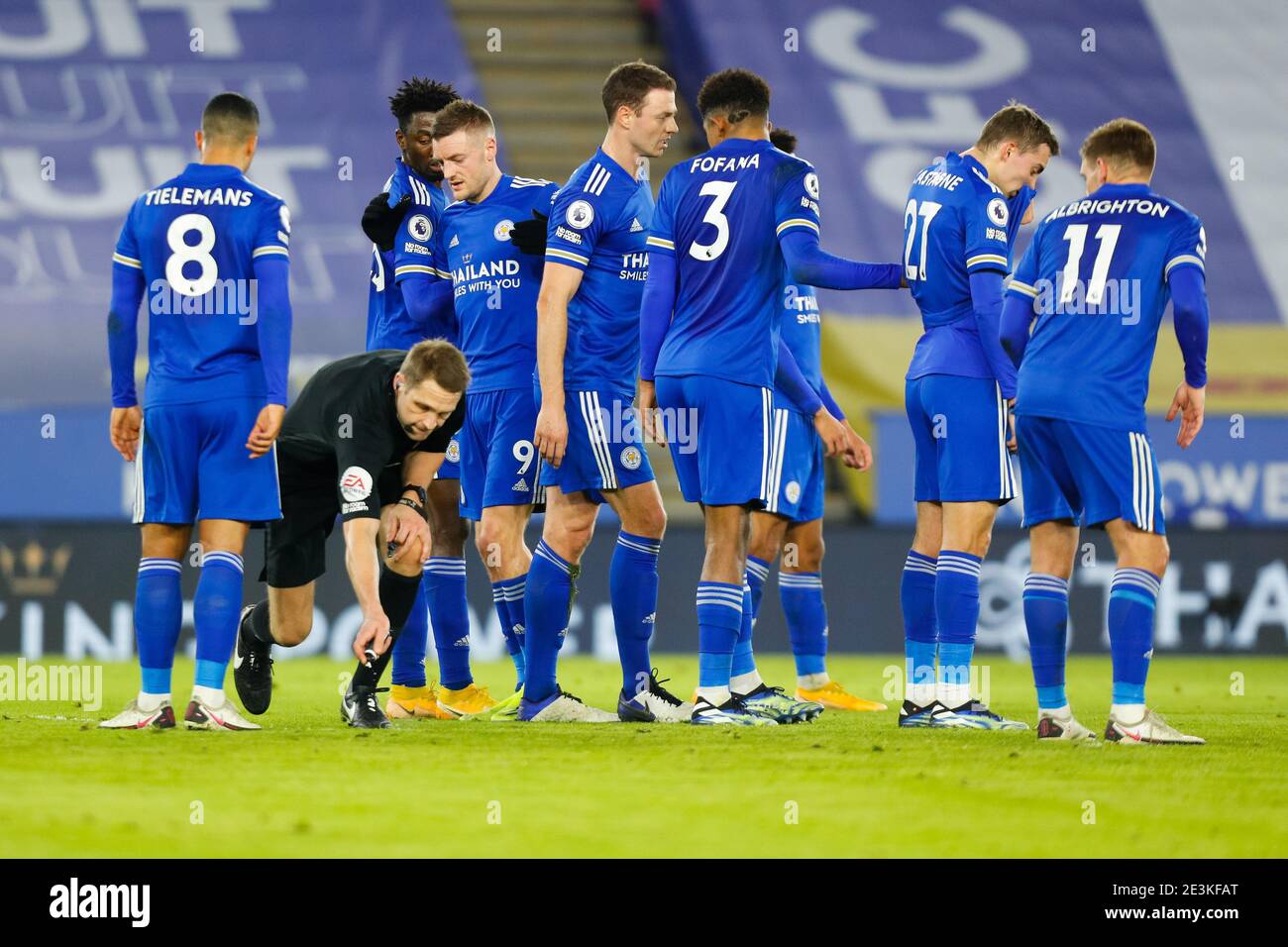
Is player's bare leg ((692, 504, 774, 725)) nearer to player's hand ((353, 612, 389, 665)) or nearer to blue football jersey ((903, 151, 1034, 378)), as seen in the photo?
blue football jersey ((903, 151, 1034, 378))

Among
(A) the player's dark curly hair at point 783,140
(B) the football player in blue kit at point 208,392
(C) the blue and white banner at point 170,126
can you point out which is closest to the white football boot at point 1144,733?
(B) the football player in blue kit at point 208,392

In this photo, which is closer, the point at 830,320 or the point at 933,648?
the point at 933,648

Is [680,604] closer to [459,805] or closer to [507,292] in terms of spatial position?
[507,292]

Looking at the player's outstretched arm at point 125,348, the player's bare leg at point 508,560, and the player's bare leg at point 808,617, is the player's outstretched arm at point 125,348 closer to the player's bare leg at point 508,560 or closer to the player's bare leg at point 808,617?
the player's bare leg at point 508,560

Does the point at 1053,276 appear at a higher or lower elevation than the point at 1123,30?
lower

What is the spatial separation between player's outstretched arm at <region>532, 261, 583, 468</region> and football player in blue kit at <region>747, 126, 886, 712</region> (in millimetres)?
1510

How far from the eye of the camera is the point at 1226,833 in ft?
14.0

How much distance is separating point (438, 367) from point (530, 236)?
1.24 m

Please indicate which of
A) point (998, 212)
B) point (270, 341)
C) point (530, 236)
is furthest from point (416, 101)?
point (998, 212)

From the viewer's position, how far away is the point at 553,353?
6.49 m

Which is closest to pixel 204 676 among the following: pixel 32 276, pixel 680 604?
pixel 680 604

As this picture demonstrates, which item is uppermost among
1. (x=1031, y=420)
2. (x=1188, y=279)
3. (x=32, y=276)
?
(x=32, y=276)

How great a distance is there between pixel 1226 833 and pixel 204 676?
3.42 metres

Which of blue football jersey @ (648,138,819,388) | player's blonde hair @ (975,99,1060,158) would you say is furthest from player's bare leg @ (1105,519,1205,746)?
player's blonde hair @ (975,99,1060,158)
